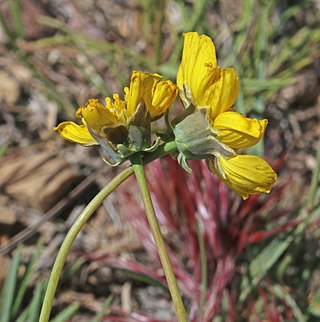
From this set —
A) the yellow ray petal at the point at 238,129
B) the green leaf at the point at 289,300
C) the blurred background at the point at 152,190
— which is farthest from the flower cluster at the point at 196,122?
the green leaf at the point at 289,300

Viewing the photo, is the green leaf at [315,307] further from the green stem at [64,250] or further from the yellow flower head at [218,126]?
the green stem at [64,250]

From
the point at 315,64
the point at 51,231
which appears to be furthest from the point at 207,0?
the point at 51,231

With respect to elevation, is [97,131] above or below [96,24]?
below

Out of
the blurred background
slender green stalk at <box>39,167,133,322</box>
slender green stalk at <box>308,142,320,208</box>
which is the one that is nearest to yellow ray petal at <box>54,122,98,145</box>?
slender green stalk at <box>39,167,133,322</box>

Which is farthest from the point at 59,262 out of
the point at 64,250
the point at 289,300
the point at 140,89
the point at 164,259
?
the point at 289,300

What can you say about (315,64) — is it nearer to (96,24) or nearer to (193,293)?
(96,24)

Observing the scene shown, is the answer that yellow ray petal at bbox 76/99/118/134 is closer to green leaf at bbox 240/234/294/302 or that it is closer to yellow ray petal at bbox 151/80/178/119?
yellow ray petal at bbox 151/80/178/119
